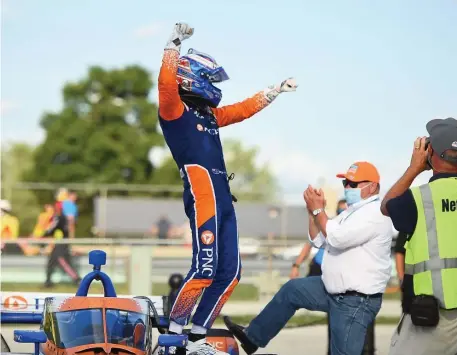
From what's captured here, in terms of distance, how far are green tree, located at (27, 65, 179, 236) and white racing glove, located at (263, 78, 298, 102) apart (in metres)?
56.4

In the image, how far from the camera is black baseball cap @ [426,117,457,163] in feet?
18.6

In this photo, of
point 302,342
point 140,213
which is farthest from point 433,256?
point 140,213

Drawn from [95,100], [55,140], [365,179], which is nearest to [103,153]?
[55,140]

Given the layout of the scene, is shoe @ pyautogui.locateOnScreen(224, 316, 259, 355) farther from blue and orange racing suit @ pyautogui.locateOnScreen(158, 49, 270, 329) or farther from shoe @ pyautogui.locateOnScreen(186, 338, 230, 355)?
shoe @ pyautogui.locateOnScreen(186, 338, 230, 355)

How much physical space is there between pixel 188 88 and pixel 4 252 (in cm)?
1266

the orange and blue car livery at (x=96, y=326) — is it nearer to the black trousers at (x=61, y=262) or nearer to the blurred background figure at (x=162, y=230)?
the black trousers at (x=61, y=262)

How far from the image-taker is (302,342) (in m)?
12.3

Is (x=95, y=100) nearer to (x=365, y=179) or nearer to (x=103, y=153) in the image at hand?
(x=103, y=153)

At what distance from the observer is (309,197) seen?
7.22 meters

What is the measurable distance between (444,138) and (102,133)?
6336cm

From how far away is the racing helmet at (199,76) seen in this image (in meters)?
7.43

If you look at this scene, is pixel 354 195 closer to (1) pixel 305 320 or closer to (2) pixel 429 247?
(2) pixel 429 247

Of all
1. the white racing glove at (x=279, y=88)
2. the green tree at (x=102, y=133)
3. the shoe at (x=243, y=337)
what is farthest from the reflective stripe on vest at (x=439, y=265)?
the green tree at (x=102, y=133)

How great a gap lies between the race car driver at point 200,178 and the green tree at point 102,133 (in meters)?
57.1
